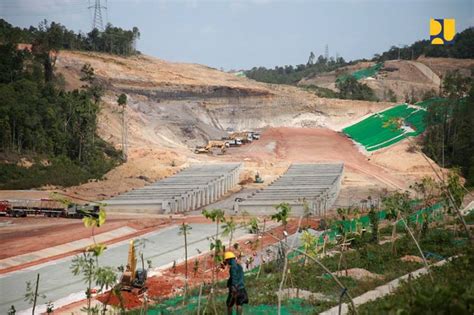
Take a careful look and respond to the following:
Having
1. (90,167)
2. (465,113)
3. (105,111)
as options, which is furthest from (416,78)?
(90,167)

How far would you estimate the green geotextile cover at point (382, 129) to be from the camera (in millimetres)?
49375

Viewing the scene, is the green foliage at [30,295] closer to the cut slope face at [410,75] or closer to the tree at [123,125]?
the tree at [123,125]

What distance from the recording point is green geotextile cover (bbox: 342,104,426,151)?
162 feet

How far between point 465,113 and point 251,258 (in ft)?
104

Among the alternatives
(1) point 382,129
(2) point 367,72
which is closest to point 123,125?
(1) point 382,129

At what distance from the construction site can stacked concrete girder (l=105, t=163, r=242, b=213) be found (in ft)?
0.40

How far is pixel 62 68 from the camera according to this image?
5700cm

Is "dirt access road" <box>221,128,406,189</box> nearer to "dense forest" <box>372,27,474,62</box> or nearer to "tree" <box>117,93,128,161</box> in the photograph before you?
"tree" <box>117,93,128,161</box>

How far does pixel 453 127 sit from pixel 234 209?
932 inches

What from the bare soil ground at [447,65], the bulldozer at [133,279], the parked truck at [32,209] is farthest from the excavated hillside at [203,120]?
the bare soil ground at [447,65]

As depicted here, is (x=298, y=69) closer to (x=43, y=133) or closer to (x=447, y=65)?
(x=447, y=65)

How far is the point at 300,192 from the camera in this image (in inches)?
1239

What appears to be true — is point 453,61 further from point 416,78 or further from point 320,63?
point 320,63

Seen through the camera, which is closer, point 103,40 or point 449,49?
point 103,40
